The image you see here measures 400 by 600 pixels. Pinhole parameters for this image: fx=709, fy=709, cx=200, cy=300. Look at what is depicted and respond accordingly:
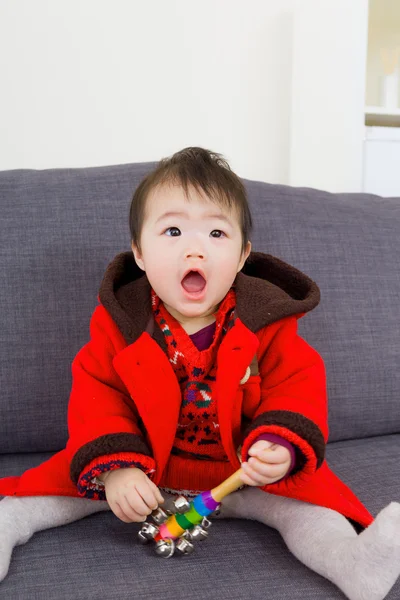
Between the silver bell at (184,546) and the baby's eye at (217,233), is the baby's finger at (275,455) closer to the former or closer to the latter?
the silver bell at (184,546)

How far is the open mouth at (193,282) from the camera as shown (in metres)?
1.03

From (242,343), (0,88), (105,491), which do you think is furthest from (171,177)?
(0,88)

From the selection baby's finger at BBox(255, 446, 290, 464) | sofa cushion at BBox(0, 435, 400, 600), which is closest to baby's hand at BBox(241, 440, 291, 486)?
baby's finger at BBox(255, 446, 290, 464)

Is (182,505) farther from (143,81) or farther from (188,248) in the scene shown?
(143,81)

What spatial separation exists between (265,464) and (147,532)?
186 millimetres

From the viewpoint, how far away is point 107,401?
3.40 feet

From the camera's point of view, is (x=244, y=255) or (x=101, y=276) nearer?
(x=244, y=255)

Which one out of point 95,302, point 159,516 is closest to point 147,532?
point 159,516

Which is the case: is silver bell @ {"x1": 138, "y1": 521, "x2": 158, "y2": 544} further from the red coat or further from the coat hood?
the coat hood

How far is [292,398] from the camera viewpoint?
100 centimetres

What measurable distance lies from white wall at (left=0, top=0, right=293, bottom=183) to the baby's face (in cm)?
96

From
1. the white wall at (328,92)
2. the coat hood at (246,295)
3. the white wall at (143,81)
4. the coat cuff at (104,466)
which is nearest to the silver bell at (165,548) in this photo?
the coat cuff at (104,466)

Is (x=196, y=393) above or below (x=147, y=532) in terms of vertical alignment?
above

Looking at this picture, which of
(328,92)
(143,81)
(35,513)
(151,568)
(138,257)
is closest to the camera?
(151,568)
